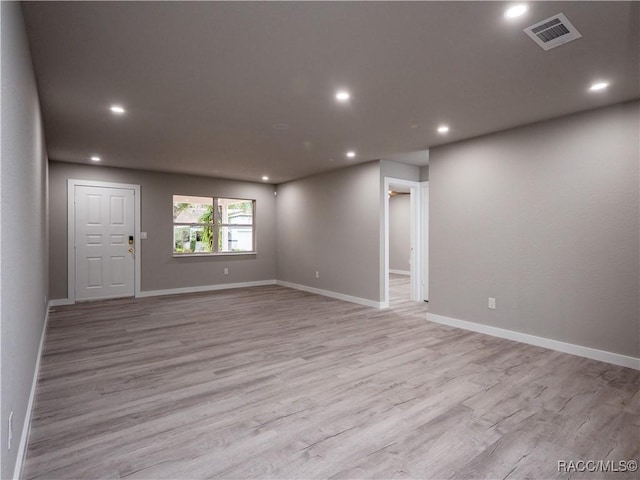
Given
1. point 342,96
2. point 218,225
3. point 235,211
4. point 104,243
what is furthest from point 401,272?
point 342,96

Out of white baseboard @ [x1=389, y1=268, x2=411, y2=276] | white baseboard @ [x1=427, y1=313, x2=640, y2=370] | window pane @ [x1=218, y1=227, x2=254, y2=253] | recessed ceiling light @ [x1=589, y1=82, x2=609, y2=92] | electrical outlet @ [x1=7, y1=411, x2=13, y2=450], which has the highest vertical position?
recessed ceiling light @ [x1=589, y1=82, x2=609, y2=92]

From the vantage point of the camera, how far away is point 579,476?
5.90ft

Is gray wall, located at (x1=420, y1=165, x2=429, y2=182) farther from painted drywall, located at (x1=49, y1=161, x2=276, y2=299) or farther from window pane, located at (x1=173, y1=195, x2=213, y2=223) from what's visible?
window pane, located at (x1=173, y1=195, x2=213, y2=223)

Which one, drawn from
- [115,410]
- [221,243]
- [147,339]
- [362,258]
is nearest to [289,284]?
[221,243]

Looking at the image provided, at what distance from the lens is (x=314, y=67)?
2.59 meters

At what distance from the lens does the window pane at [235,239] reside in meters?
7.79

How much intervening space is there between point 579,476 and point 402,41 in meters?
2.69

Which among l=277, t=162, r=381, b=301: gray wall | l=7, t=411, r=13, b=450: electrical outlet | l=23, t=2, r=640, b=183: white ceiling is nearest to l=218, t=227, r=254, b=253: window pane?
l=277, t=162, r=381, b=301: gray wall

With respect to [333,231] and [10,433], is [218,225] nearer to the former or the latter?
[333,231]

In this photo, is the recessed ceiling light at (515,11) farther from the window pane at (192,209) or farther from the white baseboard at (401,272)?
the white baseboard at (401,272)

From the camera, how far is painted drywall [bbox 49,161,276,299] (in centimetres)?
593

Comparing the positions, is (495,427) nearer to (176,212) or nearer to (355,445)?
(355,445)

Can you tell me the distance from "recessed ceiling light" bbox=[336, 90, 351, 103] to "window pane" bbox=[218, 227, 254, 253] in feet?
17.1

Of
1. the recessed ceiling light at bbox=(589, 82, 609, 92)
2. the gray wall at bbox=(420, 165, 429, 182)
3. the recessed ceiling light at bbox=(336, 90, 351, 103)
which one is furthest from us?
the gray wall at bbox=(420, 165, 429, 182)
